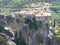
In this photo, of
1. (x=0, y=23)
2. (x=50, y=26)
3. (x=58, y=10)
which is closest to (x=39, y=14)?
(x=50, y=26)

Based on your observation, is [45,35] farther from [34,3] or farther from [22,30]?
[34,3]

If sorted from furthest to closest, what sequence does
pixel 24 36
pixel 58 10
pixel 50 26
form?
pixel 58 10 < pixel 50 26 < pixel 24 36

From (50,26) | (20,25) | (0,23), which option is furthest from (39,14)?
(0,23)

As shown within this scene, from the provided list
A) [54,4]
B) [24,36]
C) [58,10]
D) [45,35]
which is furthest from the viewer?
[54,4]

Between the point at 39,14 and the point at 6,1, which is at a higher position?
the point at 39,14

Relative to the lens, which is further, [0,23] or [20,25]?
[20,25]

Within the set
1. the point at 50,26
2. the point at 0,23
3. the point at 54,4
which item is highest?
the point at 0,23

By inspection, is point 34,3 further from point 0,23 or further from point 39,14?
point 0,23

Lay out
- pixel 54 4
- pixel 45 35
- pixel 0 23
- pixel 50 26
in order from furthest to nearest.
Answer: pixel 54 4
pixel 50 26
pixel 45 35
pixel 0 23

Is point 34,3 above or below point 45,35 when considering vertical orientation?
below
